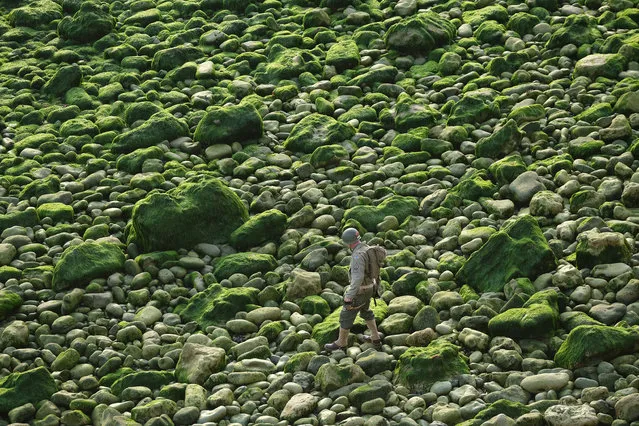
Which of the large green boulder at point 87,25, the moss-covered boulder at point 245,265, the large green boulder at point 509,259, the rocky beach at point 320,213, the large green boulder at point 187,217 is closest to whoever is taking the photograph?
the rocky beach at point 320,213

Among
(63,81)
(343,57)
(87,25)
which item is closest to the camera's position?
(343,57)

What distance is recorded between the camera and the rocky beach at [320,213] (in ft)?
40.7

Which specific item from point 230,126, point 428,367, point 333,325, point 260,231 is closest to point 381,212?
point 260,231

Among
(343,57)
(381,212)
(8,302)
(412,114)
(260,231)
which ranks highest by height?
(343,57)

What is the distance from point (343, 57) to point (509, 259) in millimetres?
8162

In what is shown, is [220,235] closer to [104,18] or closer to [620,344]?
[620,344]

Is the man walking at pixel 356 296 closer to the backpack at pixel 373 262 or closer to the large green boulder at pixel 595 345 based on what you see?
the backpack at pixel 373 262

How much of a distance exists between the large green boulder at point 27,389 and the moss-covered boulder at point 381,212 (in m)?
5.47

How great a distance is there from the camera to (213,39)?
22484 millimetres

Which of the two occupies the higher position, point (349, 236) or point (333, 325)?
point (349, 236)

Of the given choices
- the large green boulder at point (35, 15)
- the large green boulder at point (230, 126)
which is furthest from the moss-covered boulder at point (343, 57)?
the large green boulder at point (35, 15)

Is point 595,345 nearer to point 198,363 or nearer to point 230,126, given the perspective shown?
point 198,363

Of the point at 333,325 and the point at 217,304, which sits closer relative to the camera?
the point at 333,325

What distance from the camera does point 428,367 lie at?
12289 mm
